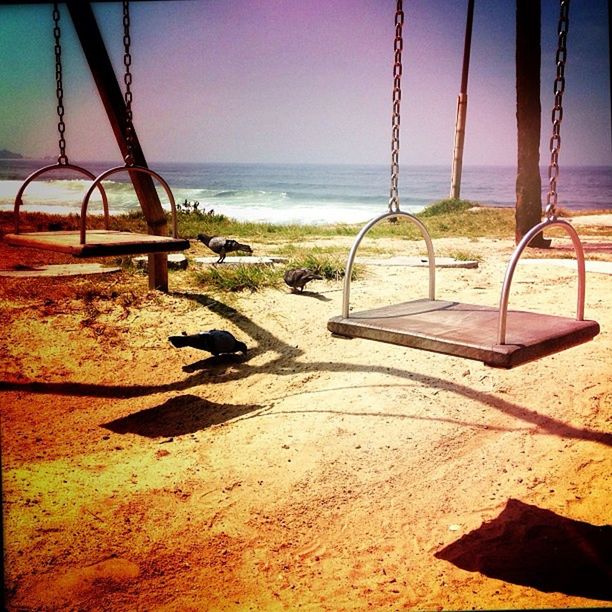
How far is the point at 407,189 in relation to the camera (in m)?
50.2

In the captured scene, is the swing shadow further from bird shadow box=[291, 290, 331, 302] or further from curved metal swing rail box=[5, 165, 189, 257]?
curved metal swing rail box=[5, 165, 189, 257]

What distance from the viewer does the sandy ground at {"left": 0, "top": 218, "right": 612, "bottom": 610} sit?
2.84 m

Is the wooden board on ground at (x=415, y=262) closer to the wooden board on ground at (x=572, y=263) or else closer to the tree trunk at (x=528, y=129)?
the wooden board on ground at (x=572, y=263)

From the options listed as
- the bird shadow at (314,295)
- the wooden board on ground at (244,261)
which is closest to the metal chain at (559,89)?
the bird shadow at (314,295)

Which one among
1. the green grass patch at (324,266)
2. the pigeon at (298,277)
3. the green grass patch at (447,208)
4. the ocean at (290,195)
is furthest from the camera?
the ocean at (290,195)

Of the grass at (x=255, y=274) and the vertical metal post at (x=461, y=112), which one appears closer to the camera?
the grass at (x=255, y=274)

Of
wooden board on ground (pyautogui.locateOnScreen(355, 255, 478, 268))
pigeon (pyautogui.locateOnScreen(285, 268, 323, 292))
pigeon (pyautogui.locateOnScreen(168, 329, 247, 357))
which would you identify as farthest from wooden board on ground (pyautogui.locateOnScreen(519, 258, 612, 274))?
pigeon (pyautogui.locateOnScreen(168, 329, 247, 357))

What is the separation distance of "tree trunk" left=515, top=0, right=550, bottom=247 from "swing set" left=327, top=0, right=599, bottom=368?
629 centimetres

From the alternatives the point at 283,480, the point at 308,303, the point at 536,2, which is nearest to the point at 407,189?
the point at 536,2

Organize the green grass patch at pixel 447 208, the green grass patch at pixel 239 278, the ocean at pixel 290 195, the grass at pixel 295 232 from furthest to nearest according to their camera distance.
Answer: the ocean at pixel 290 195 < the green grass patch at pixel 447 208 < the grass at pixel 295 232 < the green grass patch at pixel 239 278

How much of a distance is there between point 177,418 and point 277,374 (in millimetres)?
863

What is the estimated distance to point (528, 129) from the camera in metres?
8.90

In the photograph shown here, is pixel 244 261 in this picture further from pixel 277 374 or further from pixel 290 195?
pixel 290 195

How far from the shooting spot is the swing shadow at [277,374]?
12.5ft
